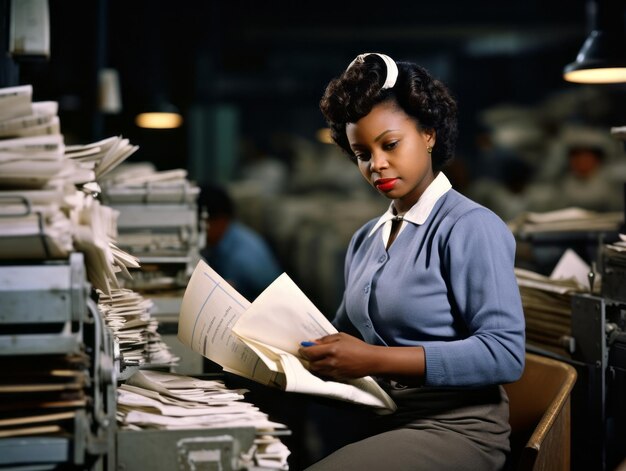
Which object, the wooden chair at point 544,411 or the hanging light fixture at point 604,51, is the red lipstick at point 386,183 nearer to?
the wooden chair at point 544,411

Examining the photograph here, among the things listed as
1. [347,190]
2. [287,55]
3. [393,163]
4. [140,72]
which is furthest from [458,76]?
[393,163]

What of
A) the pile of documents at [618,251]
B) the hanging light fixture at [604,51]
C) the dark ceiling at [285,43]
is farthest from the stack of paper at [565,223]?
the dark ceiling at [285,43]

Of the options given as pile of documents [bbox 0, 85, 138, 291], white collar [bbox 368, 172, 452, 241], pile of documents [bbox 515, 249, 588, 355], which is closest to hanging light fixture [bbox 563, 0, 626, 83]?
pile of documents [bbox 515, 249, 588, 355]

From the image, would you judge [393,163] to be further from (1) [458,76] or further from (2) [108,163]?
(1) [458,76]

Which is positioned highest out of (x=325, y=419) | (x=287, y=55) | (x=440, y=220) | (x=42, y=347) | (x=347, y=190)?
(x=287, y=55)

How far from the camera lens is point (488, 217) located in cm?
189

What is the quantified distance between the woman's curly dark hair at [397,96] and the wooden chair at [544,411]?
73 cm

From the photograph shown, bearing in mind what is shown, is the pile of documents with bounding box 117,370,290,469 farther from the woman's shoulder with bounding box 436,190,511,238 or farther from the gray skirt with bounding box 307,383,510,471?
the woman's shoulder with bounding box 436,190,511,238

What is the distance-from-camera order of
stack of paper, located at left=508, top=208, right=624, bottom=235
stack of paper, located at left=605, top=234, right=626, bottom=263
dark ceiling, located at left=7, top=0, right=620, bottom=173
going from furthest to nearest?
1. dark ceiling, located at left=7, top=0, right=620, bottom=173
2. stack of paper, located at left=508, top=208, right=624, bottom=235
3. stack of paper, located at left=605, top=234, right=626, bottom=263

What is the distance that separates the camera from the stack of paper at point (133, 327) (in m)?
2.11

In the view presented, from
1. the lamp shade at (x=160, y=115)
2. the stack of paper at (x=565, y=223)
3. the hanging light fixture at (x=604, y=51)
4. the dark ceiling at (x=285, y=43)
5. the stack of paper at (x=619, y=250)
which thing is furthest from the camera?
the dark ceiling at (x=285, y=43)

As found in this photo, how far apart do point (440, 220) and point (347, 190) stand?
1119 centimetres

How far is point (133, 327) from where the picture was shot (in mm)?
2197

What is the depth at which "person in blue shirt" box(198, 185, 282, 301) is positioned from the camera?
5105mm
